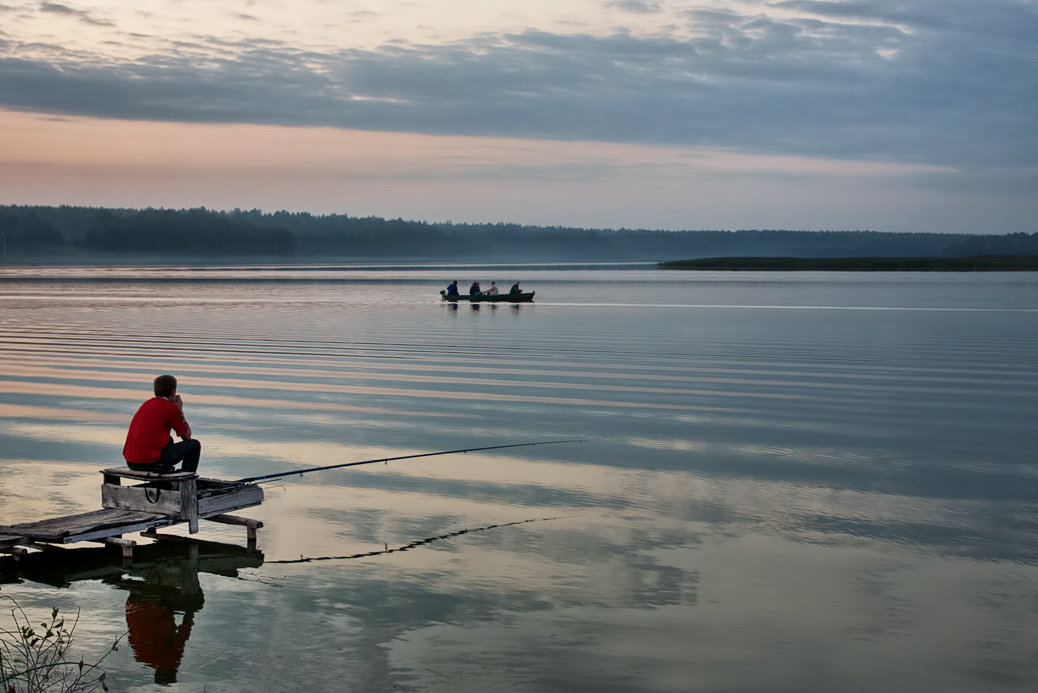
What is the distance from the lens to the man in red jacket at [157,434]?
1204 cm

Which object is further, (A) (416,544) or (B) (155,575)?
(A) (416,544)

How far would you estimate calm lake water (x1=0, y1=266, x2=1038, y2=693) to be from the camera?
8.85 meters


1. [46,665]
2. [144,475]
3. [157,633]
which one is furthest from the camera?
[144,475]

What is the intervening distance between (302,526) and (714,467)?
262 inches

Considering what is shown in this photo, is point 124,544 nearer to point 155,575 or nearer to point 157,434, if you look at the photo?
point 155,575

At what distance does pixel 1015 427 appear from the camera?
20312 millimetres

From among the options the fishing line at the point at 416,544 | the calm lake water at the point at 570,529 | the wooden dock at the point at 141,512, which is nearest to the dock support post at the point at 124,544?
the wooden dock at the point at 141,512

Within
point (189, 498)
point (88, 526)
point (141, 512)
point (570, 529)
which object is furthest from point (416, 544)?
point (88, 526)

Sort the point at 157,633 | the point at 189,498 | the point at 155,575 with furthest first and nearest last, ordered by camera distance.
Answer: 1. the point at 189,498
2. the point at 155,575
3. the point at 157,633

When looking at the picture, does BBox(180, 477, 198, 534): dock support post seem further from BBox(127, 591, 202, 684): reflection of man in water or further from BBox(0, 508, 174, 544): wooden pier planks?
BBox(127, 591, 202, 684): reflection of man in water

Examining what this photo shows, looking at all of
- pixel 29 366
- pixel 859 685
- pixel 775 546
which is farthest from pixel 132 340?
pixel 859 685

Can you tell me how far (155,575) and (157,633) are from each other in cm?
169

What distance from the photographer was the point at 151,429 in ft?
39.5

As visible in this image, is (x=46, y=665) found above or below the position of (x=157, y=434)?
below
